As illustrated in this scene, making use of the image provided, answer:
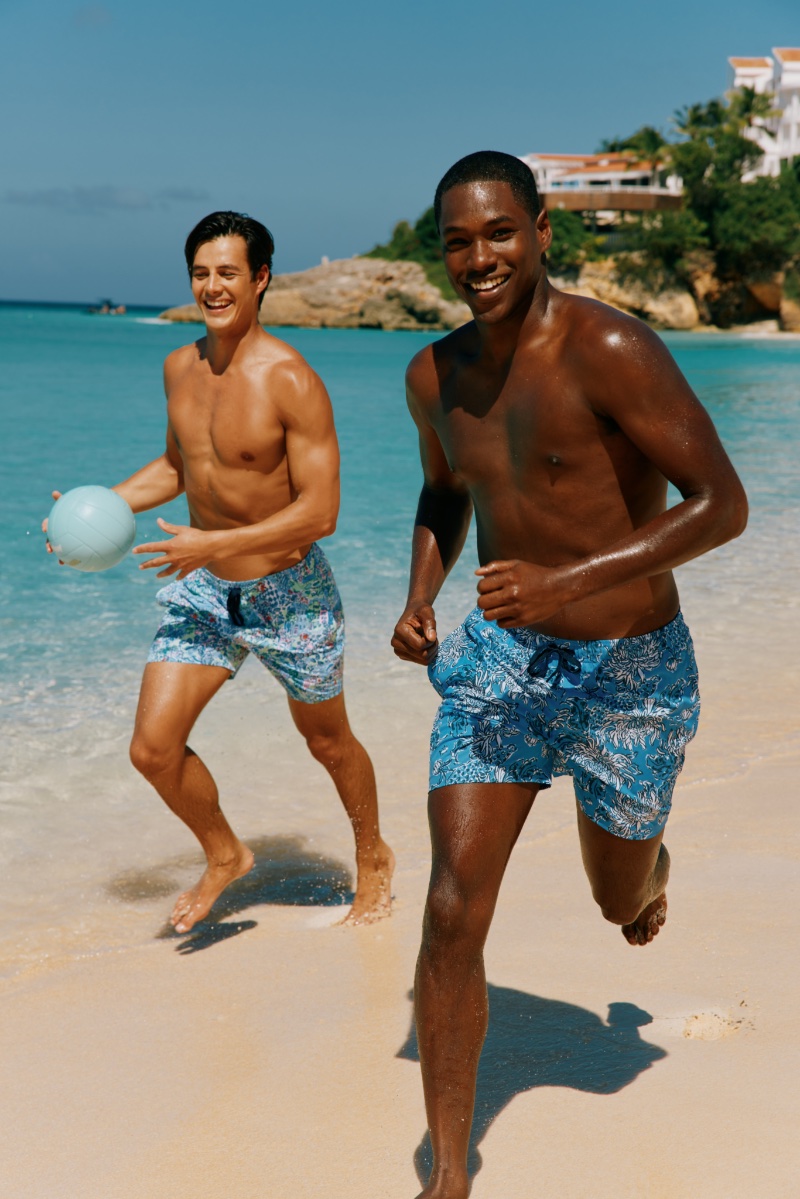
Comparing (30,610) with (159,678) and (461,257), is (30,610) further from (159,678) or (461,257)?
(461,257)

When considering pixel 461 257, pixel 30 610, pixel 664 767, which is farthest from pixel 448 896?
pixel 30 610

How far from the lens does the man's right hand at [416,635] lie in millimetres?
2844

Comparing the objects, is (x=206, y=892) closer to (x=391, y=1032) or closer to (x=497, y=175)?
(x=391, y=1032)

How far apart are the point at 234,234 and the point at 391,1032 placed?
2.59 meters

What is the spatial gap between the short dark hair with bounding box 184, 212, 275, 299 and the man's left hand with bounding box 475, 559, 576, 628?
2.26m

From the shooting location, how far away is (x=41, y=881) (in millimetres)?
4883

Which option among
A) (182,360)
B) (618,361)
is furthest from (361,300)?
(618,361)

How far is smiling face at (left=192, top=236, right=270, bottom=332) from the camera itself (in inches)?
166

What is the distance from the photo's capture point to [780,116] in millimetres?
75688

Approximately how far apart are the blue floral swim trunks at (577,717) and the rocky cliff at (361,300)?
68.7 meters

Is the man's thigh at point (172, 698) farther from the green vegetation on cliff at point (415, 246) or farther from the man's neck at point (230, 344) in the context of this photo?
the green vegetation on cliff at point (415, 246)

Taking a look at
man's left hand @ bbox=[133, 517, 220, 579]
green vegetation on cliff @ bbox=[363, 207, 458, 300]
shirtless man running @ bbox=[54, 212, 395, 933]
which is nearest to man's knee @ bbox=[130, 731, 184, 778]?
shirtless man running @ bbox=[54, 212, 395, 933]

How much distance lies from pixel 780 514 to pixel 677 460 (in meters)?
11.2

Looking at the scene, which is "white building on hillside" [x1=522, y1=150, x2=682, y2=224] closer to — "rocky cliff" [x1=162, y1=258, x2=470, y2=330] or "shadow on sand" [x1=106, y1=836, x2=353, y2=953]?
"rocky cliff" [x1=162, y1=258, x2=470, y2=330]
